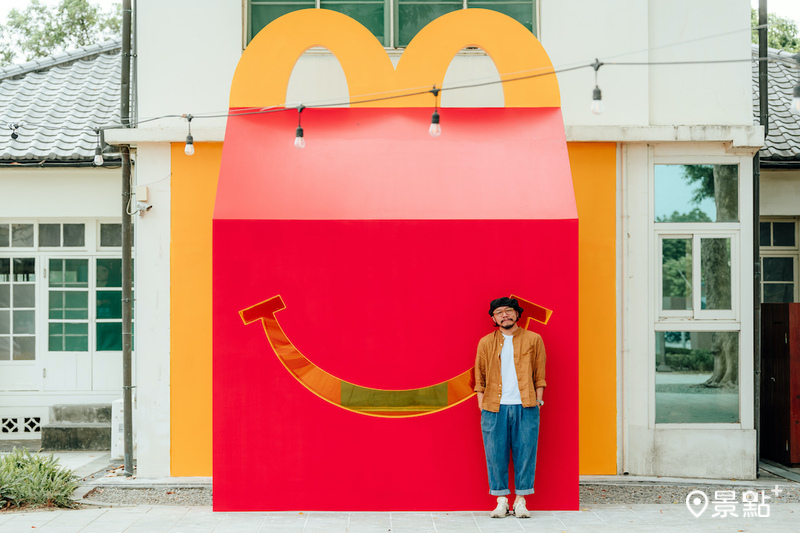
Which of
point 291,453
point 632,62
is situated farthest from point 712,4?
point 291,453

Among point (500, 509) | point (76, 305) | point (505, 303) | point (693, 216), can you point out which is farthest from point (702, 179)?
point (76, 305)

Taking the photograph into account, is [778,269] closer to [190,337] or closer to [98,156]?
[190,337]

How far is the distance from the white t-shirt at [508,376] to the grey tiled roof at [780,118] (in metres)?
4.82

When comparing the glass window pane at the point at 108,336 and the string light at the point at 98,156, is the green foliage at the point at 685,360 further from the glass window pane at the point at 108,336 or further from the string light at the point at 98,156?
the glass window pane at the point at 108,336

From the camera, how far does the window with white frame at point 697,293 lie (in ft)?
28.3

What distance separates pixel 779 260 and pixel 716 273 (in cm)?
287

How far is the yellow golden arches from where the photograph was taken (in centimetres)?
772

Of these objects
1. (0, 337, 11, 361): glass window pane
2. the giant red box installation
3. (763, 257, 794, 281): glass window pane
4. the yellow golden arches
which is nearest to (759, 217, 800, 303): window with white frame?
(763, 257, 794, 281): glass window pane

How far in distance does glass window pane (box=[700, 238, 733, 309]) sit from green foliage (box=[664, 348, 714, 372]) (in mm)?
547

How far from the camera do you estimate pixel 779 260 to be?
36.0 feet

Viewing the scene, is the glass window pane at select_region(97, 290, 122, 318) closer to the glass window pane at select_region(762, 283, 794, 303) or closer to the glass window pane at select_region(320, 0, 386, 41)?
the glass window pane at select_region(320, 0, 386, 41)

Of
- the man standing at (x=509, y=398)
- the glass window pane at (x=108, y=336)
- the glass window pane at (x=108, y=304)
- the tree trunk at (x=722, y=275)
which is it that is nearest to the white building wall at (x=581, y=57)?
the tree trunk at (x=722, y=275)

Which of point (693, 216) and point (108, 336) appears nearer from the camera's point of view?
point (693, 216)

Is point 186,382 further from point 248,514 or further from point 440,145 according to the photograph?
point 440,145
